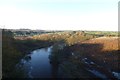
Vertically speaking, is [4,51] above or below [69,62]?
above

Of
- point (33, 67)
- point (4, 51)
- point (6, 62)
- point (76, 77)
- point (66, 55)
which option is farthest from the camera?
point (66, 55)

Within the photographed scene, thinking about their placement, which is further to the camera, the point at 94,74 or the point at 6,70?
the point at 94,74

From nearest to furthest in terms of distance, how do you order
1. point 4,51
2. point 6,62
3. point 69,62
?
point 6,62 → point 4,51 → point 69,62

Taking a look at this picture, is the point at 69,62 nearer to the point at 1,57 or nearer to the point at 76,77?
the point at 76,77

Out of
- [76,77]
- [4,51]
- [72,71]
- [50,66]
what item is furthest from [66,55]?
[4,51]

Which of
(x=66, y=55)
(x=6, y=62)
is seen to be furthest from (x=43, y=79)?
(x=66, y=55)

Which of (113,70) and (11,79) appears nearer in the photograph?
(11,79)

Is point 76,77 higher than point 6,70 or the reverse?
the reverse

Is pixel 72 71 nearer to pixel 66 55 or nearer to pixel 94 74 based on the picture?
pixel 94 74

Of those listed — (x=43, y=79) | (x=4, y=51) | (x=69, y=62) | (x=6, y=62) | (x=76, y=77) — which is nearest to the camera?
(x=6, y=62)
